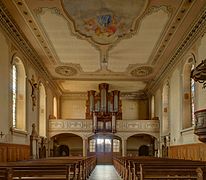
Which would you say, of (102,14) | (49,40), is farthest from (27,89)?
(102,14)

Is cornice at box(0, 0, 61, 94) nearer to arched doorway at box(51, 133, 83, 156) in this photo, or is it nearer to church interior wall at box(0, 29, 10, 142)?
church interior wall at box(0, 29, 10, 142)

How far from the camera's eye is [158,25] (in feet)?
52.5

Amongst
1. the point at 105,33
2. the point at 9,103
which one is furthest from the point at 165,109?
the point at 9,103

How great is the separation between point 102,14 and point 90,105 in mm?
16816

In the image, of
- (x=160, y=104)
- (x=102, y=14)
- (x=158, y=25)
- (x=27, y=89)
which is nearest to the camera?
(x=102, y=14)

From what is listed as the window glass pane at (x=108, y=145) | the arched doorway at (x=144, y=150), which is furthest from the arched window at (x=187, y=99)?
the arched doorway at (x=144, y=150)

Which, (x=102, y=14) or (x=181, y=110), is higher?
(x=102, y=14)

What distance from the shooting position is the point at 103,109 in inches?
1188

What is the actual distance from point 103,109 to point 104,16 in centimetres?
1576

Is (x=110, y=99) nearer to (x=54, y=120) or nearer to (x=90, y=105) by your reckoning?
(x=90, y=105)

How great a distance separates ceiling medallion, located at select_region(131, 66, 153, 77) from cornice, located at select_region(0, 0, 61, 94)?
240 inches

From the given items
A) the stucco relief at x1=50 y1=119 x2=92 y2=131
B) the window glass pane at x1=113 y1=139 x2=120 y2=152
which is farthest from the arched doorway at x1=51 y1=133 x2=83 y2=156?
→ the stucco relief at x1=50 y1=119 x2=92 y2=131

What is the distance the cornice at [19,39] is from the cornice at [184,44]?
7.61 meters

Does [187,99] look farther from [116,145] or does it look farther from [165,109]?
[116,145]
